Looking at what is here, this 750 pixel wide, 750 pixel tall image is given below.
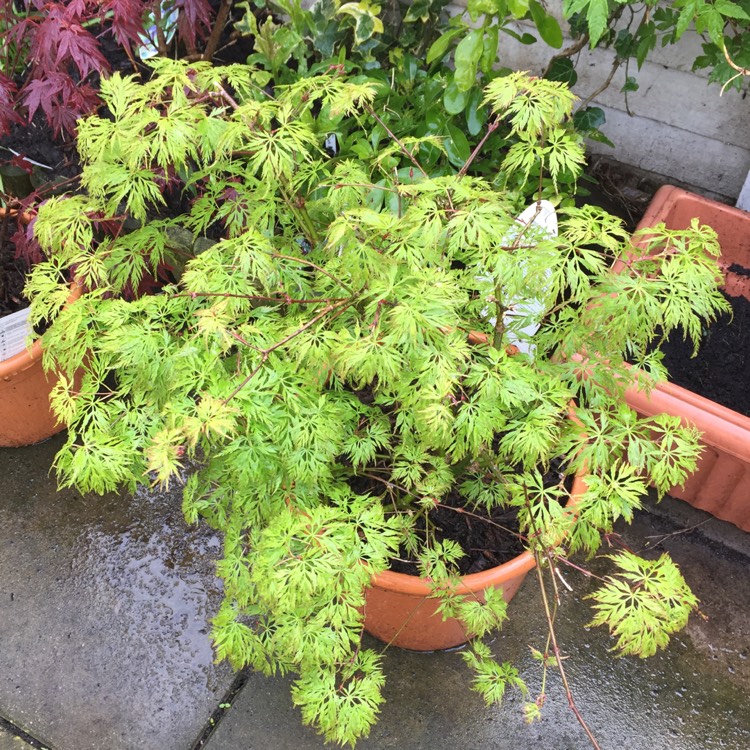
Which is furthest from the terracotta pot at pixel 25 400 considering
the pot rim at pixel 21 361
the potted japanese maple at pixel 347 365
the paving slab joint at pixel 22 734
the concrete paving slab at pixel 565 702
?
the concrete paving slab at pixel 565 702

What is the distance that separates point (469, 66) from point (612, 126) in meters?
0.94

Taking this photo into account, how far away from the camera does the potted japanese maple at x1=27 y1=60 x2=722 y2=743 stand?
48.5 inches

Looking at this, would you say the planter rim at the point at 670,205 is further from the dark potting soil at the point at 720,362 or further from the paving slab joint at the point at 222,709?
the paving slab joint at the point at 222,709

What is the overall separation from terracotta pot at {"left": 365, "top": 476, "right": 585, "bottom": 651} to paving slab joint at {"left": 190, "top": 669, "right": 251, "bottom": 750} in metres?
0.37

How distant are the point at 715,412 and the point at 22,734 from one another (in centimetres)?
203

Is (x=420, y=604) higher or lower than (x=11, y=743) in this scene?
higher

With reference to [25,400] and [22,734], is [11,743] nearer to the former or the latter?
[22,734]

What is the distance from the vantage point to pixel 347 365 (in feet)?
3.93

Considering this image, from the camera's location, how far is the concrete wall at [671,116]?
101 inches

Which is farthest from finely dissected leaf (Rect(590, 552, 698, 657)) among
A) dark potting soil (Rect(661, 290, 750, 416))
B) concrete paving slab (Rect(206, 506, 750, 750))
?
dark potting soil (Rect(661, 290, 750, 416))

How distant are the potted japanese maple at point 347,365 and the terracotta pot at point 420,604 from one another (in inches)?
1.5

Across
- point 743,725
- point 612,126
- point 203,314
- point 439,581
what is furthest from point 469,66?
point 743,725

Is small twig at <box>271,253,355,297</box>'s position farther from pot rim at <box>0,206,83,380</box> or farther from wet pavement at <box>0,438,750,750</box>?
wet pavement at <box>0,438,750,750</box>

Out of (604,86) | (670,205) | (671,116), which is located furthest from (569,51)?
(670,205)
